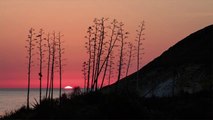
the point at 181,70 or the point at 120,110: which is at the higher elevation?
the point at 181,70

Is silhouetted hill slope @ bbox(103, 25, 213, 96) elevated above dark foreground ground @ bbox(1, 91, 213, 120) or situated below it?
above

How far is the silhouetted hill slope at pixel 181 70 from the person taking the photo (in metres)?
82.6

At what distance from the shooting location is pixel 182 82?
85625 millimetres

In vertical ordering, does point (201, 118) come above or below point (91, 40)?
below

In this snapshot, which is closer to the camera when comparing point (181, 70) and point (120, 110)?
point (120, 110)

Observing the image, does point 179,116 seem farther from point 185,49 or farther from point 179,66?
point 185,49

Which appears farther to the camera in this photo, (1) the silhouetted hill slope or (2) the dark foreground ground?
(1) the silhouetted hill slope

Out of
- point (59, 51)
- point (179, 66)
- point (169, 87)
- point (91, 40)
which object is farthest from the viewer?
point (179, 66)

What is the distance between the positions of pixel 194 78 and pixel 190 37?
4031 centimetres

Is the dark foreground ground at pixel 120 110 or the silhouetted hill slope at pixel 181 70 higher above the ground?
the silhouetted hill slope at pixel 181 70

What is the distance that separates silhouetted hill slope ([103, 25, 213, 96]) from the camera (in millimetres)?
82625

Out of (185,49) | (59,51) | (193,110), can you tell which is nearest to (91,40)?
(59,51)

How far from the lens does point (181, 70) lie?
304 ft

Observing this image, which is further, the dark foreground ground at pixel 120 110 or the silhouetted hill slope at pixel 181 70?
the silhouetted hill slope at pixel 181 70
